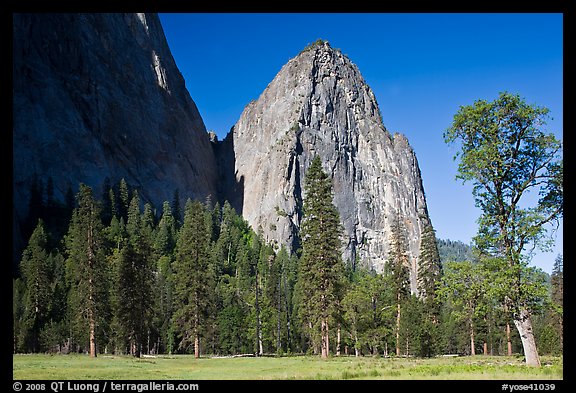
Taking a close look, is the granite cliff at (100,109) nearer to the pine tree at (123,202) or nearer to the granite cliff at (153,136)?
the granite cliff at (153,136)

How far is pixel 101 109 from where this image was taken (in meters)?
138

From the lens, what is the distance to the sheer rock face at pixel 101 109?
114 metres

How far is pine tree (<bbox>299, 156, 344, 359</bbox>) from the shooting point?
3859 centimetres

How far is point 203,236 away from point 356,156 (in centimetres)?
15709

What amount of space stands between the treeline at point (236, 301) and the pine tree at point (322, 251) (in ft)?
0.35

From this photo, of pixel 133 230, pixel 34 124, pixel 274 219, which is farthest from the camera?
pixel 274 219

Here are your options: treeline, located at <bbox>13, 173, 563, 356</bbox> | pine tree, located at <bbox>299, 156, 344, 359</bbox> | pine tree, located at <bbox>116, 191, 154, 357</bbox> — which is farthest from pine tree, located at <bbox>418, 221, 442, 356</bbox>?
pine tree, located at <bbox>116, 191, 154, 357</bbox>

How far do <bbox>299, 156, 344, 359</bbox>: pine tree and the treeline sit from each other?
11cm

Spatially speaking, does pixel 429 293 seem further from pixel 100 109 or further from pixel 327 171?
pixel 327 171

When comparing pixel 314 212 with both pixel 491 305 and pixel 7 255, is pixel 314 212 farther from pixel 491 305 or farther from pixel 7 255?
pixel 7 255

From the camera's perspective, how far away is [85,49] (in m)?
135

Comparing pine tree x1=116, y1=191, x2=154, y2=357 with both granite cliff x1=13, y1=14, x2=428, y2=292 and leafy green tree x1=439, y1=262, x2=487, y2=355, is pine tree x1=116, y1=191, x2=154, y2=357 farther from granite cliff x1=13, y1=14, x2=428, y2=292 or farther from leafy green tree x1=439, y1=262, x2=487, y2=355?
granite cliff x1=13, y1=14, x2=428, y2=292

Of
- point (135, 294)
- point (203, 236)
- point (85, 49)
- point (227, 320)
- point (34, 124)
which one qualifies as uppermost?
point (85, 49)
